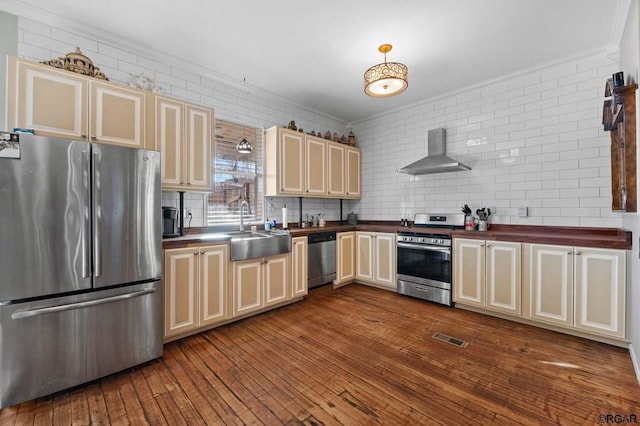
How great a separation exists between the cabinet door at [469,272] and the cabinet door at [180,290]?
10.0 feet

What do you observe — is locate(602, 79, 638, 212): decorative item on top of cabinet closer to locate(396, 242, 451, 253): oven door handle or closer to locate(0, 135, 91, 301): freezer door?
locate(396, 242, 451, 253): oven door handle

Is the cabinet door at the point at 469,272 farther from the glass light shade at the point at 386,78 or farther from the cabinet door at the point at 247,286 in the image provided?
the cabinet door at the point at 247,286

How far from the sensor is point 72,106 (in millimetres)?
2150

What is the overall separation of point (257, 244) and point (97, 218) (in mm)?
1452

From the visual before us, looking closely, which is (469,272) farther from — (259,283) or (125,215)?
(125,215)

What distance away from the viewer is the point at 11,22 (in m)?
2.24

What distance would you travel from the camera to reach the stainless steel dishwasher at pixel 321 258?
3863 mm

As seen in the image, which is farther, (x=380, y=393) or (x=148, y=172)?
(x=148, y=172)

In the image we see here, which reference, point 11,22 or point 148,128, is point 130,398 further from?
point 11,22

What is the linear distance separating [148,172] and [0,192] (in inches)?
31.9

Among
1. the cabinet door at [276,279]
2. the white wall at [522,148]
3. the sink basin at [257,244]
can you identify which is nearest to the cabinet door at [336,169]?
the white wall at [522,148]

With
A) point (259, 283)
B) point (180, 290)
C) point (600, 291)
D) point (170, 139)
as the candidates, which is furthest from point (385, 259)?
point (170, 139)

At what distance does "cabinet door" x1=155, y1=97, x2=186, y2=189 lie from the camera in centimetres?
262

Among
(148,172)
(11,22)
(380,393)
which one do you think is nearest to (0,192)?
(148,172)
